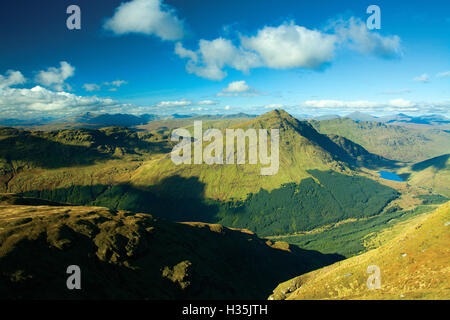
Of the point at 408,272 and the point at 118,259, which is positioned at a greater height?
the point at 408,272

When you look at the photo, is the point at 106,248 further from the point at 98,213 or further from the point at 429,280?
the point at 429,280

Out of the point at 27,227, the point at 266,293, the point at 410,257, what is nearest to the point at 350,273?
the point at 410,257

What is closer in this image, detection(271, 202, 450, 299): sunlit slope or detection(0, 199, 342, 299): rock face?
detection(271, 202, 450, 299): sunlit slope

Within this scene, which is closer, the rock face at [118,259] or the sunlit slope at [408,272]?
the sunlit slope at [408,272]

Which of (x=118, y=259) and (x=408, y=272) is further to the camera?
(x=118, y=259)
